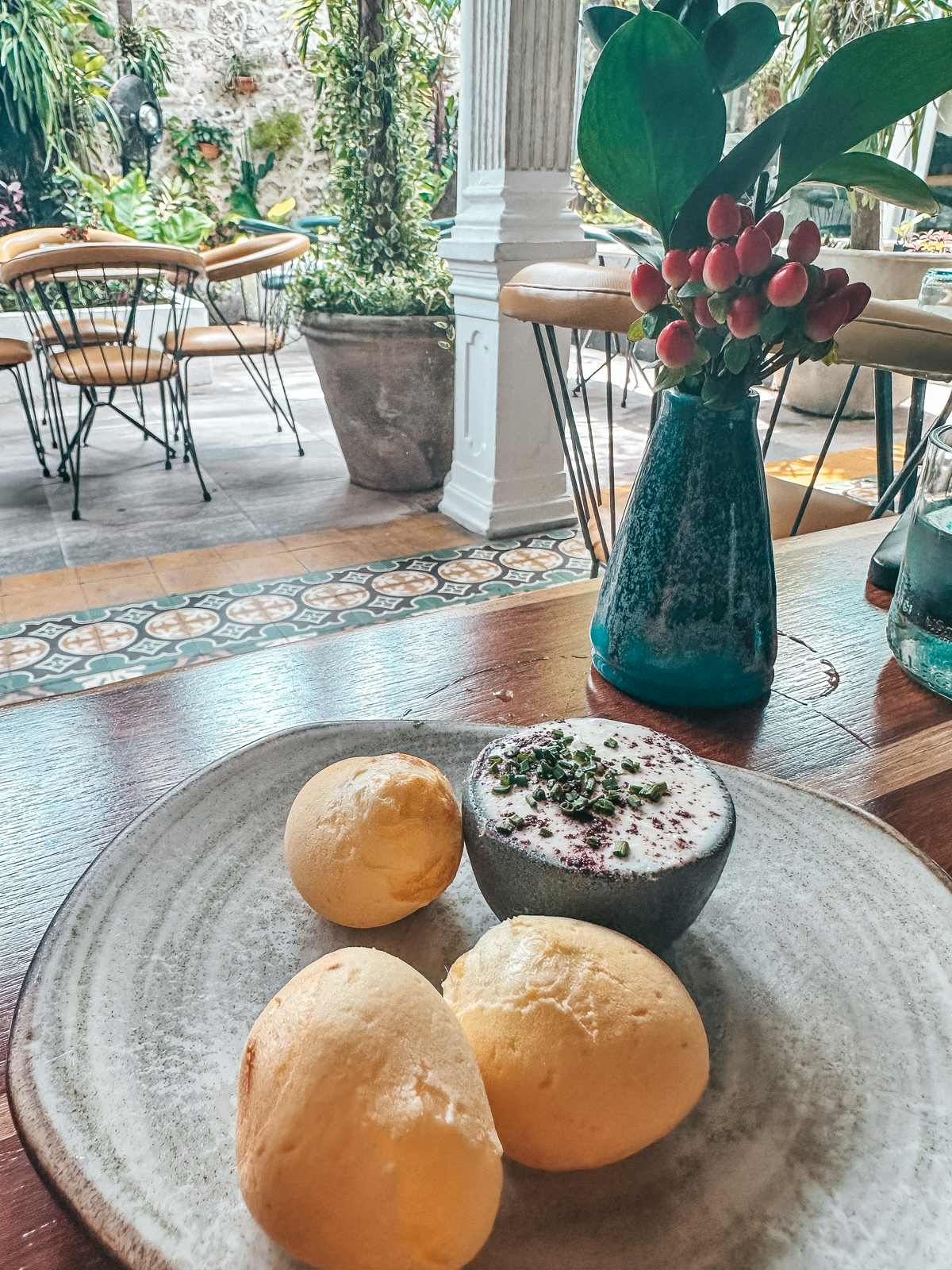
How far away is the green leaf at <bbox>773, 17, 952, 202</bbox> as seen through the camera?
50cm

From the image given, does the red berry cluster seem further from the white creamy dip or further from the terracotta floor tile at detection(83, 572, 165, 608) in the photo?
the terracotta floor tile at detection(83, 572, 165, 608)

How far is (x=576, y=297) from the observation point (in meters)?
0.90

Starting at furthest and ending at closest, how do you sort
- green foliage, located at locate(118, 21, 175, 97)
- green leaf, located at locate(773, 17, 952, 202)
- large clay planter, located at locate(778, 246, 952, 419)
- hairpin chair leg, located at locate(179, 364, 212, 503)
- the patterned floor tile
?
green foliage, located at locate(118, 21, 175, 97) → large clay planter, located at locate(778, 246, 952, 419) → hairpin chair leg, located at locate(179, 364, 212, 503) → the patterned floor tile → green leaf, located at locate(773, 17, 952, 202)

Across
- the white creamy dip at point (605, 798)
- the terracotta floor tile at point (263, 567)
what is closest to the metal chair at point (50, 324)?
the terracotta floor tile at point (263, 567)

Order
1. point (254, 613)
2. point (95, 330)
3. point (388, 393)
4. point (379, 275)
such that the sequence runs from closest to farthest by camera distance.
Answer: point (254, 613) < point (388, 393) < point (379, 275) < point (95, 330)

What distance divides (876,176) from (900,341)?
0.37 metres

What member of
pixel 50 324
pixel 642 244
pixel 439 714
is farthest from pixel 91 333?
pixel 439 714

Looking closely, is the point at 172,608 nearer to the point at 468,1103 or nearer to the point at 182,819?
the point at 182,819

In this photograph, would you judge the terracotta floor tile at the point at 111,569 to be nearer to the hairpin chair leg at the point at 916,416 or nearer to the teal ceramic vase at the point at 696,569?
the hairpin chair leg at the point at 916,416

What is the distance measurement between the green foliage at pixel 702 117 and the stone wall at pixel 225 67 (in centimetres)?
835

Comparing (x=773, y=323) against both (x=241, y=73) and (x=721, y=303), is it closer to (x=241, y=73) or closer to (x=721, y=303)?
(x=721, y=303)

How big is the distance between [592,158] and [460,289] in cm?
232

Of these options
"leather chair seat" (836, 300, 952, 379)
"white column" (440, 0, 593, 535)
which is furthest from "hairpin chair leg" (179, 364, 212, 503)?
"leather chair seat" (836, 300, 952, 379)

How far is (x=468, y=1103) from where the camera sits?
0.28 metres
